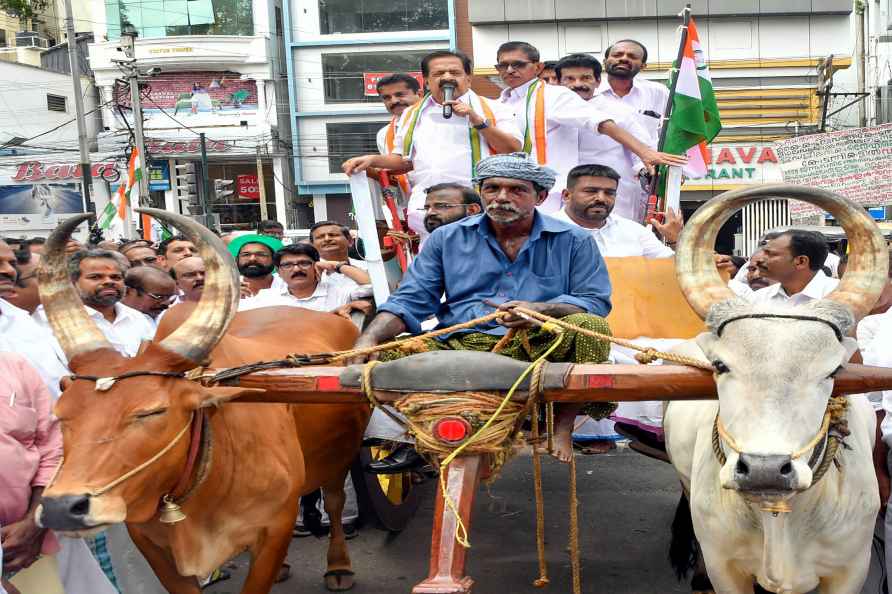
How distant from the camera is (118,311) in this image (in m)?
5.45

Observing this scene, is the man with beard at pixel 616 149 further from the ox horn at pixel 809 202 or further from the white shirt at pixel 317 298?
the ox horn at pixel 809 202

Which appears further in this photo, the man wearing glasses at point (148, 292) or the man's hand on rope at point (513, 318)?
the man wearing glasses at point (148, 292)

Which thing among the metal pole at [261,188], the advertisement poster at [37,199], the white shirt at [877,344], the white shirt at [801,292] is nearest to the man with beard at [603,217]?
the white shirt at [801,292]

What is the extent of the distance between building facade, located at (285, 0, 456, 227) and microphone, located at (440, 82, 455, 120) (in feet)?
85.3

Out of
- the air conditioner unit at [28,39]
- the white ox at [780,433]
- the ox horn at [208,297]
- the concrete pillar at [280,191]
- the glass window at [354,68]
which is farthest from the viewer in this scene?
the air conditioner unit at [28,39]

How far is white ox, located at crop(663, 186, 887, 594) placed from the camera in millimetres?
2795

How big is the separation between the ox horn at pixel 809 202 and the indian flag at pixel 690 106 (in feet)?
11.8

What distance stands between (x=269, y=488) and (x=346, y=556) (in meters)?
1.49

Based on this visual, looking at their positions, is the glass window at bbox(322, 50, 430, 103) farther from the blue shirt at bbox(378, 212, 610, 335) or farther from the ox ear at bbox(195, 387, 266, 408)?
the ox ear at bbox(195, 387, 266, 408)

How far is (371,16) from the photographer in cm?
3272

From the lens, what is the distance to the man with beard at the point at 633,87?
7.36 metres

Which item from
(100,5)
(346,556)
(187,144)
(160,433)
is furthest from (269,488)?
(100,5)

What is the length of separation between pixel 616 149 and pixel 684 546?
3303 millimetres

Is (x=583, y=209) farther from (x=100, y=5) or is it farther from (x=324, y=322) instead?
(x=100, y=5)
